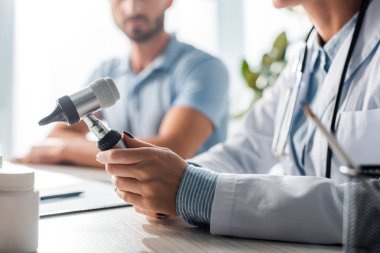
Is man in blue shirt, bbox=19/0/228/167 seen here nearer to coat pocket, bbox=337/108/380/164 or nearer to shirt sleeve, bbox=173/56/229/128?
shirt sleeve, bbox=173/56/229/128

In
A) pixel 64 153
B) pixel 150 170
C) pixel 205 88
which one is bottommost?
pixel 64 153

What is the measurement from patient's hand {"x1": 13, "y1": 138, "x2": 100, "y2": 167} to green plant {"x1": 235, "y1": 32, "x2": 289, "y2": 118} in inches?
44.6

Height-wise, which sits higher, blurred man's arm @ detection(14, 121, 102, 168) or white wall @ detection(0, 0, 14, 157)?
white wall @ detection(0, 0, 14, 157)

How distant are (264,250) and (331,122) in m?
0.37

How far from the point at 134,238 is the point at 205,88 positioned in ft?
3.47

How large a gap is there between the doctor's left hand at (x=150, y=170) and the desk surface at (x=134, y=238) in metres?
0.04

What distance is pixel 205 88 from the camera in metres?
1.65

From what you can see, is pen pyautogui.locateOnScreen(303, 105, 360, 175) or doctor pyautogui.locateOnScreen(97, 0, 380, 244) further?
doctor pyautogui.locateOnScreen(97, 0, 380, 244)

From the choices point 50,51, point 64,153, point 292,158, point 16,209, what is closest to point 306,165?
point 292,158

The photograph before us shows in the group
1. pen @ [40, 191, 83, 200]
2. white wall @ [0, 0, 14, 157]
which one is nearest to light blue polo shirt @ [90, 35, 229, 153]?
white wall @ [0, 0, 14, 157]

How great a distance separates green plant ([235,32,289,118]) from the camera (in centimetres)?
235

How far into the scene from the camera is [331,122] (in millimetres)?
885

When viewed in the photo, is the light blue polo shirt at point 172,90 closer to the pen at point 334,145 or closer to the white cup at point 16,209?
the white cup at point 16,209

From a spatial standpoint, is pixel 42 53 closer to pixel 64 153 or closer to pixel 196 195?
pixel 64 153
